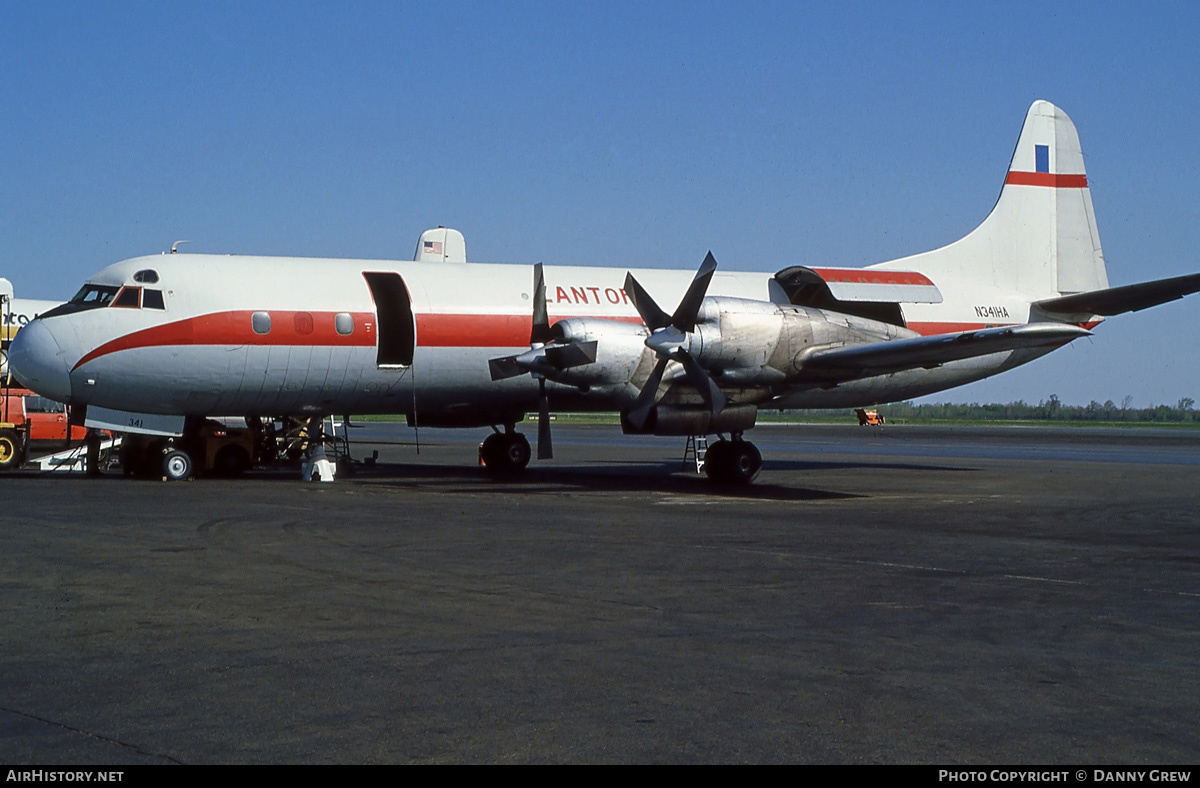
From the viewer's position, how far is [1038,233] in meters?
32.6

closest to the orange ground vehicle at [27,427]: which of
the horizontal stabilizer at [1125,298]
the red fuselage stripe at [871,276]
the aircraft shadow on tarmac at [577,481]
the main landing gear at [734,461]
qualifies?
the aircraft shadow on tarmac at [577,481]

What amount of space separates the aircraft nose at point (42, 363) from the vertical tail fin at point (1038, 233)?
2028 centimetres

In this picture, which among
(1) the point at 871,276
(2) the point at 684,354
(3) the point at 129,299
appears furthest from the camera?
(1) the point at 871,276

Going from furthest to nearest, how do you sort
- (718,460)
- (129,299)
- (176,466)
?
1. (718,460)
2. (176,466)
3. (129,299)

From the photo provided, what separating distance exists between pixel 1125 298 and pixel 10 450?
27.1 meters

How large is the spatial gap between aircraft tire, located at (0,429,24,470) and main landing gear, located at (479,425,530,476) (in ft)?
37.9

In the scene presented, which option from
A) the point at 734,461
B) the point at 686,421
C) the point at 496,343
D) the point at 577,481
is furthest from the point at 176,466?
the point at 734,461

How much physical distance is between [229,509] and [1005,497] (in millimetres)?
14425

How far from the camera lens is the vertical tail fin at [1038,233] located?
31.7 m

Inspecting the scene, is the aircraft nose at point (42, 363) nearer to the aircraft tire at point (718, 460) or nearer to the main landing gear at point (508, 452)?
the main landing gear at point (508, 452)

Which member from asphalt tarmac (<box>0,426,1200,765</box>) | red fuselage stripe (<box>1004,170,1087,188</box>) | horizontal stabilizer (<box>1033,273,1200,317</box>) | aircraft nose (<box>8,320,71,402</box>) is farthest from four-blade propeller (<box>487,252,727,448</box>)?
red fuselage stripe (<box>1004,170,1087,188</box>)

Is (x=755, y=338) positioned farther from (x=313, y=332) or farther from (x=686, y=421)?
(x=313, y=332)

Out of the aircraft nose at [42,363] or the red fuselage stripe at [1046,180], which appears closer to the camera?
the aircraft nose at [42,363]

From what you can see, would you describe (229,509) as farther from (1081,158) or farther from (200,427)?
(1081,158)
